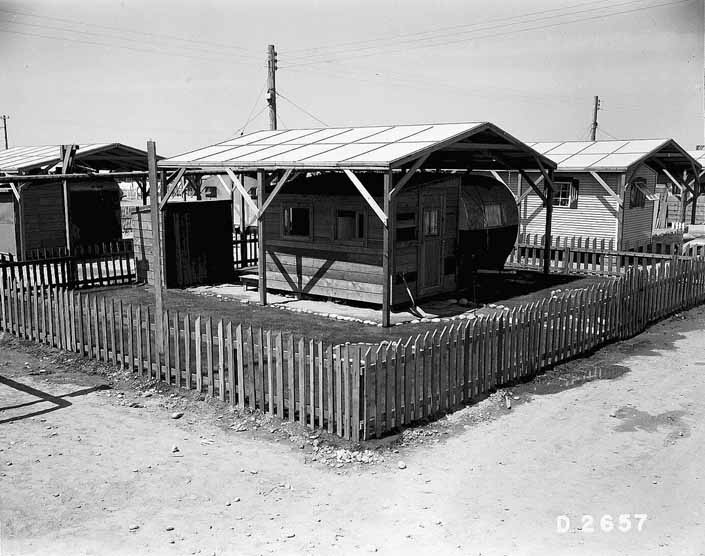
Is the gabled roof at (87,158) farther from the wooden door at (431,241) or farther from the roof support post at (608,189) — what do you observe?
the roof support post at (608,189)

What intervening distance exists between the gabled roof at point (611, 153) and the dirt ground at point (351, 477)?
1662 cm

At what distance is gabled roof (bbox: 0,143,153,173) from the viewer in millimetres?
24156

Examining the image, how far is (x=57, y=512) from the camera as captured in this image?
6.52m

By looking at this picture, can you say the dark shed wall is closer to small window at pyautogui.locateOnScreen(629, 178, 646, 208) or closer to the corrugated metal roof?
small window at pyautogui.locateOnScreen(629, 178, 646, 208)

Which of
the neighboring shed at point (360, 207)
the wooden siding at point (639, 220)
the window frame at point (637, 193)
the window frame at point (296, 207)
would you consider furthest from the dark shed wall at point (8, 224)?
the window frame at point (637, 193)

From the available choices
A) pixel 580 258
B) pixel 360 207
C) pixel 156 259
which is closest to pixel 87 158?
pixel 360 207

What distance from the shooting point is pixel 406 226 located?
15656 mm

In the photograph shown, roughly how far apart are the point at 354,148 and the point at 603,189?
1516 cm

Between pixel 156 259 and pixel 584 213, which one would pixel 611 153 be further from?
pixel 156 259

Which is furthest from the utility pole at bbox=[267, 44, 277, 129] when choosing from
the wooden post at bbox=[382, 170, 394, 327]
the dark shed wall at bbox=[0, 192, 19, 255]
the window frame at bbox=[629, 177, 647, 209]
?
the wooden post at bbox=[382, 170, 394, 327]

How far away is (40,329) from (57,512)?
683cm

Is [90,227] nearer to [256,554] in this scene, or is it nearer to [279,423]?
[279,423]

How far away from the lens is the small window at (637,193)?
26.6 metres

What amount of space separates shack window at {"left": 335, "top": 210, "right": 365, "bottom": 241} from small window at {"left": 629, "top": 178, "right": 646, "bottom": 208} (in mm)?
15147
